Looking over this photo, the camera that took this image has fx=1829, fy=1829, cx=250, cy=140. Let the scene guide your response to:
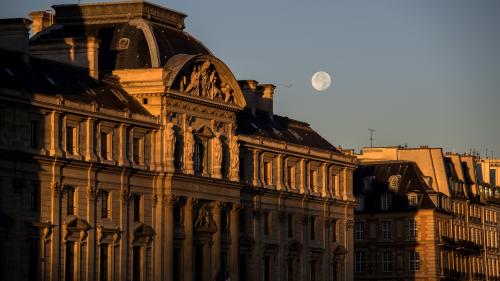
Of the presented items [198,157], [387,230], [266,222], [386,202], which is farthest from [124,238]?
[386,202]

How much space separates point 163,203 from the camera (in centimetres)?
12231

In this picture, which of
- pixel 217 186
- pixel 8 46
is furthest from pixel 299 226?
pixel 8 46

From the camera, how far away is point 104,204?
4609 inches

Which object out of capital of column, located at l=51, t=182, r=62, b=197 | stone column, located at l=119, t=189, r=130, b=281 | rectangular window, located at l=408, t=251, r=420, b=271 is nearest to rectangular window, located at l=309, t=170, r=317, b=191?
stone column, located at l=119, t=189, r=130, b=281

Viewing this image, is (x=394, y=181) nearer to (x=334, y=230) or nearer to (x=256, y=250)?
(x=334, y=230)

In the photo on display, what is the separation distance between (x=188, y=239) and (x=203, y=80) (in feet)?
36.7

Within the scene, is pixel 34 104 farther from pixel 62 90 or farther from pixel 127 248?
pixel 127 248

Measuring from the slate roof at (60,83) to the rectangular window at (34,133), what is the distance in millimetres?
1887

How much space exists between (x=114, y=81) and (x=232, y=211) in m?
14.2

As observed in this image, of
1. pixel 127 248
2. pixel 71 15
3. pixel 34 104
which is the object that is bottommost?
pixel 127 248

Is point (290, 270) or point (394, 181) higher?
point (394, 181)

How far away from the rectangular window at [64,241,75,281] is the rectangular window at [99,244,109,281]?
122 inches

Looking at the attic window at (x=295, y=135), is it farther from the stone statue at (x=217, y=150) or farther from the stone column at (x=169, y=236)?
the stone column at (x=169, y=236)

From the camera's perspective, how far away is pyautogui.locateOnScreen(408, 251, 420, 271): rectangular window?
17638 centimetres
